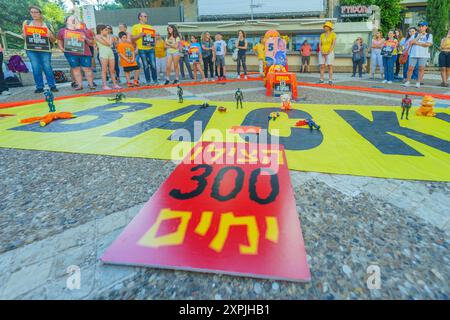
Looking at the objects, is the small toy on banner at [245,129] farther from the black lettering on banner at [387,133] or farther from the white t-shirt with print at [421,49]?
the white t-shirt with print at [421,49]

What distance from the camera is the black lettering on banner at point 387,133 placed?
8.87 ft

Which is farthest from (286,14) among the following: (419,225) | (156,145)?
(419,225)

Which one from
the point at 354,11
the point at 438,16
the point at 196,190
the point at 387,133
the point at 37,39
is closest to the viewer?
the point at 196,190

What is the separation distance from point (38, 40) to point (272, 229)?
754 centimetres

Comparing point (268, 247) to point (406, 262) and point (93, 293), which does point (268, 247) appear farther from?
point (93, 293)

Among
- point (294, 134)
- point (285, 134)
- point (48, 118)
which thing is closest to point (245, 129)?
point (285, 134)

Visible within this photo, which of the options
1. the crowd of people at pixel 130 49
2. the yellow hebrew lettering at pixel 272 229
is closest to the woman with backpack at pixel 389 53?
the crowd of people at pixel 130 49

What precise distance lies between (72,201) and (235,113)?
3025mm

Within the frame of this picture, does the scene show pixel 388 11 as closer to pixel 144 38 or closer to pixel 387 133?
pixel 144 38

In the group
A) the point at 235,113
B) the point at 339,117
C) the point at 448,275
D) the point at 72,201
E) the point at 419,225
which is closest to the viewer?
the point at 448,275

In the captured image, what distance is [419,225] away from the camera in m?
1.55

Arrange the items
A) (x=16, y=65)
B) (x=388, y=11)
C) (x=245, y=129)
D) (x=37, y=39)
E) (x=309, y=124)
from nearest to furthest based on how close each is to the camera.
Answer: (x=245, y=129) < (x=309, y=124) < (x=37, y=39) < (x=16, y=65) < (x=388, y=11)

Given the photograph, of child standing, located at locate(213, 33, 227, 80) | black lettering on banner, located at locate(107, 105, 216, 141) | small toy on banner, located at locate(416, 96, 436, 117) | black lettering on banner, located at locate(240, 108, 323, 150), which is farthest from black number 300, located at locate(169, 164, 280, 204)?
child standing, located at locate(213, 33, 227, 80)

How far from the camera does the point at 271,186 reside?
1.97 m
